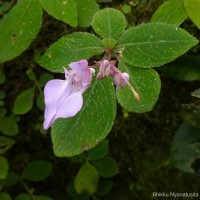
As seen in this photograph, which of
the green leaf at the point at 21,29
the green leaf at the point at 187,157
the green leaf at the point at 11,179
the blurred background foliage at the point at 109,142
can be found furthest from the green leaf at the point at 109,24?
the green leaf at the point at 11,179

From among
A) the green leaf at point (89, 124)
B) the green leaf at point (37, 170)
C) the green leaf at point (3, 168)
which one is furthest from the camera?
the green leaf at point (37, 170)

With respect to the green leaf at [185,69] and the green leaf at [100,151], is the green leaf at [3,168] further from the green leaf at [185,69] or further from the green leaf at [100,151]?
the green leaf at [185,69]

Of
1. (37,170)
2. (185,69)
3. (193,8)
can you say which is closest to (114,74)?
(193,8)

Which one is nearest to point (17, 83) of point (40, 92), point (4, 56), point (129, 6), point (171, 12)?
point (40, 92)

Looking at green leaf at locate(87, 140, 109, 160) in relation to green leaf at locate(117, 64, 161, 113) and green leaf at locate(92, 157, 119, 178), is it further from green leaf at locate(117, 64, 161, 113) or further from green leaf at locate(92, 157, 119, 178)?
green leaf at locate(117, 64, 161, 113)

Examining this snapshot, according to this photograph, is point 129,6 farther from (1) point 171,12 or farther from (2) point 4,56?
(2) point 4,56

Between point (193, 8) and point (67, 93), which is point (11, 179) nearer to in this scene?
point (67, 93)

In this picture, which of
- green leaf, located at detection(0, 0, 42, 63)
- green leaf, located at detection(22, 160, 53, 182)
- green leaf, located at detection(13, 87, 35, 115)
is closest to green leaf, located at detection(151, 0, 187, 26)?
green leaf, located at detection(0, 0, 42, 63)
